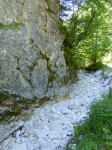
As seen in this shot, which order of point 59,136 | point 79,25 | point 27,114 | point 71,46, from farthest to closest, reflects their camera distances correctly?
point 71,46, point 79,25, point 27,114, point 59,136

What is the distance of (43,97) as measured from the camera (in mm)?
3369

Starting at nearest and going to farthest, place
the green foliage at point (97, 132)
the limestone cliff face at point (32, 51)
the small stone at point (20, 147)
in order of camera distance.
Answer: the green foliage at point (97, 132)
the small stone at point (20, 147)
the limestone cliff face at point (32, 51)

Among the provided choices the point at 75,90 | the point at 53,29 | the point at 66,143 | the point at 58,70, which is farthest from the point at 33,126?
the point at 53,29

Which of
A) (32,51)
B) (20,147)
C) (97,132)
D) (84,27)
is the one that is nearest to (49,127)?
(20,147)

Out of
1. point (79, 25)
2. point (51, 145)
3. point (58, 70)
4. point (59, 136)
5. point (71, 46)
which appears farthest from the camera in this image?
point (71, 46)

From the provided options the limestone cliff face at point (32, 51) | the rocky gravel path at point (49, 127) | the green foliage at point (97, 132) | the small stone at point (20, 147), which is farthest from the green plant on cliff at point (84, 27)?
the small stone at point (20, 147)

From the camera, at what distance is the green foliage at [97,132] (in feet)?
6.25

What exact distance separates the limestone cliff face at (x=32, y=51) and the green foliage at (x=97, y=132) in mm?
1504

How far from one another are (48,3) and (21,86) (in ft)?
8.70

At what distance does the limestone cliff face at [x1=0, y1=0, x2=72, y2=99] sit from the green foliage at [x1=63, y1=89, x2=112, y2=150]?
1504mm

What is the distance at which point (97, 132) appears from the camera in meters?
2.25

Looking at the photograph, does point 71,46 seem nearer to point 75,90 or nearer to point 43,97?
point 75,90

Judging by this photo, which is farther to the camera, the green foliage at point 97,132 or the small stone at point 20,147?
the small stone at point 20,147

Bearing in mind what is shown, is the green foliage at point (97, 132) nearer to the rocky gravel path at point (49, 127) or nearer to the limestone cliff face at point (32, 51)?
the rocky gravel path at point (49, 127)
